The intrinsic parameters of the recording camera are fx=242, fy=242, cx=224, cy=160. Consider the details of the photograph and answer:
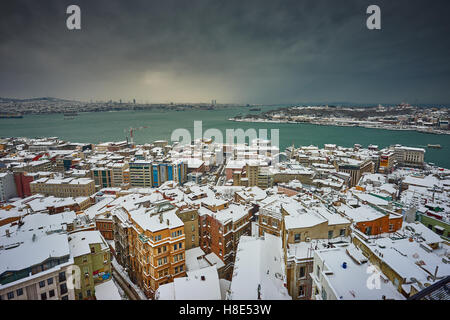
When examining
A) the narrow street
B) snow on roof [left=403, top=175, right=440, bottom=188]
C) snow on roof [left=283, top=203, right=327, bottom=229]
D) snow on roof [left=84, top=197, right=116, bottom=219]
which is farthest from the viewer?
snow on roof [left=403, top=175, right=440, bottom=188]

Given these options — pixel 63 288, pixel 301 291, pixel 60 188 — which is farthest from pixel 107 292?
pixel 60 188

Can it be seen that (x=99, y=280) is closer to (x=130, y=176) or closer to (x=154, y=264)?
(x=154, y=264)

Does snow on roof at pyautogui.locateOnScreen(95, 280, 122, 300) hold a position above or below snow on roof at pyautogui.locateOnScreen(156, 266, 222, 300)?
below

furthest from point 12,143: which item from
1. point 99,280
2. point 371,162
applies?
point 371,162

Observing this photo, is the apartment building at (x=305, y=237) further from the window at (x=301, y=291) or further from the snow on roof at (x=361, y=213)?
the snow on roof at (x=361, y=213)

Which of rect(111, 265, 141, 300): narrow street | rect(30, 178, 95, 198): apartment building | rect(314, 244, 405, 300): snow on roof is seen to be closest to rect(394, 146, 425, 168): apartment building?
rect(314, 244, 405, 300): snow on roof

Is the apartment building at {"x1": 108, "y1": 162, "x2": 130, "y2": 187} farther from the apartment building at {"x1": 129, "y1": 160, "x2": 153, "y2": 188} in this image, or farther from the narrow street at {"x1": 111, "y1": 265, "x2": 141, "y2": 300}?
the narrow street at {"x1": 111, "y1": 265, "x2": 141, "y2": 300}

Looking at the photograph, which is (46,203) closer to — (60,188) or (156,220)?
(60,188)
